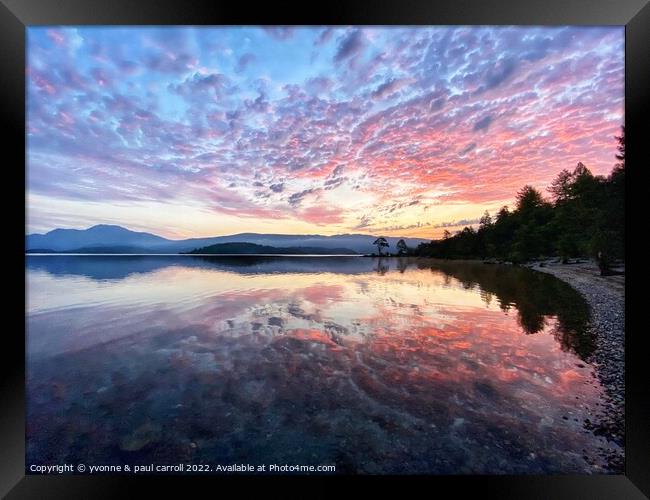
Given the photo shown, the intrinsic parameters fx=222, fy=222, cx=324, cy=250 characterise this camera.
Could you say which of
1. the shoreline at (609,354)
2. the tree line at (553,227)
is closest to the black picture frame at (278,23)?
the shoreline at (609,354)

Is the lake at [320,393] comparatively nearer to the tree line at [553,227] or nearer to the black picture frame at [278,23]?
the black picture frame at [278,23]

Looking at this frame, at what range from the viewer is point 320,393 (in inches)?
172

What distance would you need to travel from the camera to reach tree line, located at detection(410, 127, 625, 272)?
7090 millimetres

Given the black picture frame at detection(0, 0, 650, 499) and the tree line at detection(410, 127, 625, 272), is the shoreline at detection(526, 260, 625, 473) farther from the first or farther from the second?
the tree line at detection(410, 127, 625, 272)

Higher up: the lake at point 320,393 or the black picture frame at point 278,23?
the black picture frame at point 278,23

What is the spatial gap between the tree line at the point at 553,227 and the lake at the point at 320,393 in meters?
3.21

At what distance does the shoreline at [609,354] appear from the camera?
149 inches

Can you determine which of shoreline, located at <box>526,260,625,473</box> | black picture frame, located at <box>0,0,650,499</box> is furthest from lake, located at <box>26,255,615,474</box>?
black picture frame, located at <box>0,0,650,499</box>

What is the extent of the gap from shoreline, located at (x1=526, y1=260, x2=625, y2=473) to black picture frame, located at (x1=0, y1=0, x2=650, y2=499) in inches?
9.0

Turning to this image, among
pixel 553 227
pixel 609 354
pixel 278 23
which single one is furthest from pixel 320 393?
pixel 553 227

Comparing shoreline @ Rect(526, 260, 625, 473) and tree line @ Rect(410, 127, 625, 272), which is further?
tree line @ Rect(410, 127, 625, 272)

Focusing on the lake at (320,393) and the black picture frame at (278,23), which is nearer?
the lake at (320,393)

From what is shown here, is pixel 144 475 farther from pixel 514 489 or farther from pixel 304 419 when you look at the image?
pixel 514 489

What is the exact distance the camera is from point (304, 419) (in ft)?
12.7
